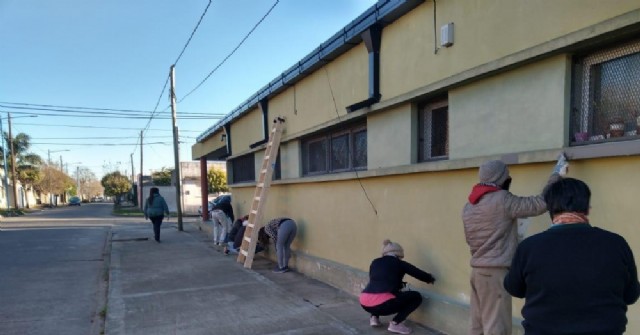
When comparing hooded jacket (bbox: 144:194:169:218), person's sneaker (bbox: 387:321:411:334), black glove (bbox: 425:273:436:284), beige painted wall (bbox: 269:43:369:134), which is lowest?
person's sneaker (bbox: 387:321:411:334)

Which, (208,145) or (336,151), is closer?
(336,151)

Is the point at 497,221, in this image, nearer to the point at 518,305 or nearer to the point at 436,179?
the point at 518,305

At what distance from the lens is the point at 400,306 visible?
4.37 metres

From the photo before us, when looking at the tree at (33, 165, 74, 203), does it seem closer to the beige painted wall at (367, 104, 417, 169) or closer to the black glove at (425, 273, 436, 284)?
the beige painted wall at (367, 104, 417, 169)

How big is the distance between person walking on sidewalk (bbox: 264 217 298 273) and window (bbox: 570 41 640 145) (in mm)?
5261

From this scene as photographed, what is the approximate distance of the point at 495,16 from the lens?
376cm

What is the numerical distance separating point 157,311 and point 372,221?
3.11 metres

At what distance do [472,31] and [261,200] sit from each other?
18.2 feet

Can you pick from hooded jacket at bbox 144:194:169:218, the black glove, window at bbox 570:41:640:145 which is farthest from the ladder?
window at bbox 570:41:640:145

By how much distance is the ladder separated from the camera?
8.34 meters

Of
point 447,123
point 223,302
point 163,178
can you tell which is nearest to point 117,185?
point 163,178

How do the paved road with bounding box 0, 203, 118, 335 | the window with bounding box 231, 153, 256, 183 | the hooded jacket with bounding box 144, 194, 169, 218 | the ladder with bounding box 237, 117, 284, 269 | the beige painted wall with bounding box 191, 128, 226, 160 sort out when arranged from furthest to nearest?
1. the beige painted wall with bounding box 191, 128, 226, 160
2. the hooded jacket with bounding box 144, 194, 169, 218
3. the window with bounding box 231, 153, 256, 183
4. the ladder with bounding box 237, 117, 284, 269
5. the paved road with bounding box 0, 203, 118, 335

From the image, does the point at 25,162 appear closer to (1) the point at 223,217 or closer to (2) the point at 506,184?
(1) the point at 223,217

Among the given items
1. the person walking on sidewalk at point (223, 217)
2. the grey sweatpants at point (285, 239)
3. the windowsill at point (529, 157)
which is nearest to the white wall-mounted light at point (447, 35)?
the windowsill at point (529, 157)
